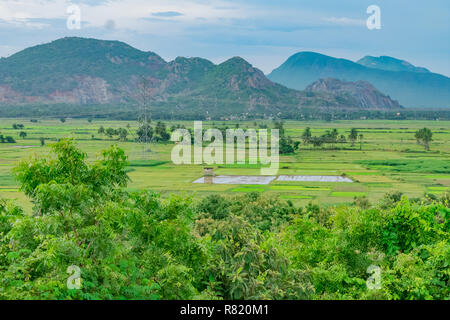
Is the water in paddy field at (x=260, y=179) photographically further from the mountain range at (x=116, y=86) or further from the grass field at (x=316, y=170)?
the mountain range at (x=116, y=86)

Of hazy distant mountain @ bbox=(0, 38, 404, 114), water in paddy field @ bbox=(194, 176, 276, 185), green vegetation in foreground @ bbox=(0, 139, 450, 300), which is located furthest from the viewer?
hazy distant mountain @ bbox=(0, 38, 404, 114)

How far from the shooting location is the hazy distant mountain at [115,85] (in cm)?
15462

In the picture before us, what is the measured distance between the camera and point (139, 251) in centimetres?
738

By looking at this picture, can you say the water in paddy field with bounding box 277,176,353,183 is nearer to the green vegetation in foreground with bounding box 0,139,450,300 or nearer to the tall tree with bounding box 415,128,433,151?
the tall tree with bounding box 415,128,433,151

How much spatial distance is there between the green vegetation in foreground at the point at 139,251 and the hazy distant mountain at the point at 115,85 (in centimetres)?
13708

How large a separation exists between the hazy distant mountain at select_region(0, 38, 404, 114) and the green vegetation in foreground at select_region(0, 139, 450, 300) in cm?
13708

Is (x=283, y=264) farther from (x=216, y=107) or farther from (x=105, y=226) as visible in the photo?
(x=216, y=107)

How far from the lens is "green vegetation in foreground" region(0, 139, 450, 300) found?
623 cm

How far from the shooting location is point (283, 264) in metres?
7.52

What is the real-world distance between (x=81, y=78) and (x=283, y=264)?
172 meters

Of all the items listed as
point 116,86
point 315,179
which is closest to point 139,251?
point 315,179

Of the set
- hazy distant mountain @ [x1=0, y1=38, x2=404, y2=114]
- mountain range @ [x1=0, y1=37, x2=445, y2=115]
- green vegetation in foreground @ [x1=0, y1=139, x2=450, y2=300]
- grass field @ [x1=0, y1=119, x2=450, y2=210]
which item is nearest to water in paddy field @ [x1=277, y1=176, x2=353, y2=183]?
grass field @ [x1=0, y1=119, x2=450, y2=210]

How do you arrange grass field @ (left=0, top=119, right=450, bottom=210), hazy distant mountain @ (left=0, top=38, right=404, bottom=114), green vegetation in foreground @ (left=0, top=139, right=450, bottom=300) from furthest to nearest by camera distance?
1. hazy distant mountain @ (left=0, top=38, right=404, bottom=114)
2. grass field @ (left=0, top=119, right=450, bottom=210)
3. green vegetation in foreground @ (left=0, top=139, right=450, bottom=300)
